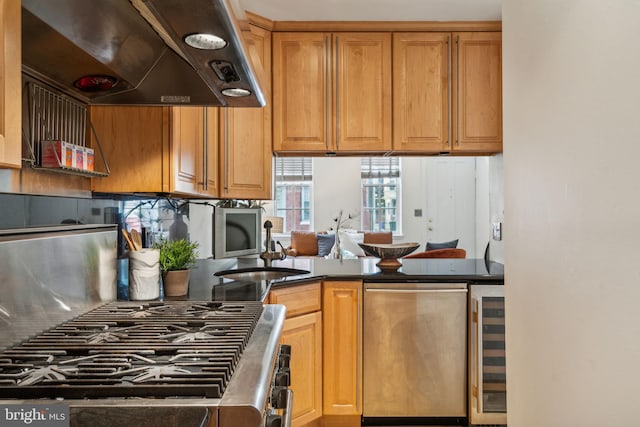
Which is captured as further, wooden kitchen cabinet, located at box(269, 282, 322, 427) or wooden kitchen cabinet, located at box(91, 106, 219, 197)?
wooden kitchen cabinet, located at box(269, 282, 322, 427)

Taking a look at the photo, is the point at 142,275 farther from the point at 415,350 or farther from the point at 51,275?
the point at 415,350

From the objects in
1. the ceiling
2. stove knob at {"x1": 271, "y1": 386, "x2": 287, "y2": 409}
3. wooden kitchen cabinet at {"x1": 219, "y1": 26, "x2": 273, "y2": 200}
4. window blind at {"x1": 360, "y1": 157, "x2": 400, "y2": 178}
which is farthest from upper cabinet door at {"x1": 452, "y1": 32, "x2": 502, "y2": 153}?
window blind at {"x1": 360, "y1": 157, "x2": 400, "y2": 178}

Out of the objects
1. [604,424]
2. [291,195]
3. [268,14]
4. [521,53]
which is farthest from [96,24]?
[291,195]

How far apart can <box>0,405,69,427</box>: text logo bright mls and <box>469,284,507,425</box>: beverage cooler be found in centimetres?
217

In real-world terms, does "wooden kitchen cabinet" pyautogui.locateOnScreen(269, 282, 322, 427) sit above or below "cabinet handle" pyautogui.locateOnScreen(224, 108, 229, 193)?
below

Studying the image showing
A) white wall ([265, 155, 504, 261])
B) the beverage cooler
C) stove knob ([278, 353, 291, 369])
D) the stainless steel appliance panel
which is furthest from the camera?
white wall ([265, 155, 504, 261])

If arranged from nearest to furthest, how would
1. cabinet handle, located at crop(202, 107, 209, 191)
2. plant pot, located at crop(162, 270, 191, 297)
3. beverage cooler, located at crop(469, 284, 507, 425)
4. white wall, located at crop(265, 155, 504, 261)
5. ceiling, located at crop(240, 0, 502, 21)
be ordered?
plant pot, located at crop(162, 270, 191, 297), cabinet handle, located at crop(202, 107, 209, 191), beverage cooler, located at crop(469, 284, 507, 425), ceiling, located at crop(240, 0, 502, 21), white wall, located at crop(265, 155, 504, 261)

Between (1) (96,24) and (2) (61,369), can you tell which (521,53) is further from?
(2) (61,369)

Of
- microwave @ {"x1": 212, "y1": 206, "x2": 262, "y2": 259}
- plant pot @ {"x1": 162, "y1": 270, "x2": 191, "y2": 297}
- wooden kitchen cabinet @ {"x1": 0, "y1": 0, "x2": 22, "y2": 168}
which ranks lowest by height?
plant pot @ {"x1": 162, "y1": 270, "x2": 191, "y2": 297}

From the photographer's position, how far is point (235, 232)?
316 centimetres

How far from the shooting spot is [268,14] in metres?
2.95

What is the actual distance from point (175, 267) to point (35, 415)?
1105 mm

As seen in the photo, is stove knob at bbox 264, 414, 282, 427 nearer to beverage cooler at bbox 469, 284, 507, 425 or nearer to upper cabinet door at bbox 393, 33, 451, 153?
beverage cooler at bbox 469, 284, 507, 425

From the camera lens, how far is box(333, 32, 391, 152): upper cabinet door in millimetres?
3020
